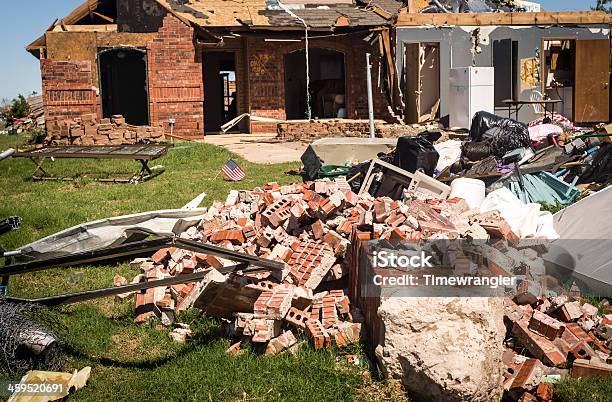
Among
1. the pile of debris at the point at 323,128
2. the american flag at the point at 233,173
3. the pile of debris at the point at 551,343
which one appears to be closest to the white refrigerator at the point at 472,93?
the pile of debris at the point at 323,128

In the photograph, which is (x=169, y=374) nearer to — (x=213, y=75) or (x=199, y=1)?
(x=199, y=1)

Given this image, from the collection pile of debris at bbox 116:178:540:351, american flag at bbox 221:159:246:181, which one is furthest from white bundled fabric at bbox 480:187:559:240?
american flag at bbox 221:159:246:181

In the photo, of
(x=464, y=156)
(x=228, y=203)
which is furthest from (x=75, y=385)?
(x=464, y=156)

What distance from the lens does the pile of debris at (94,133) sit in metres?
16.7

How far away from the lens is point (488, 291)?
448 centimetres

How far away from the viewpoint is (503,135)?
→ 10.4 meters

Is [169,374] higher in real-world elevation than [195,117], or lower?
lower

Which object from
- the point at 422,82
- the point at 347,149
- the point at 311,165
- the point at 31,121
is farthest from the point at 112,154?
the point at 31,121

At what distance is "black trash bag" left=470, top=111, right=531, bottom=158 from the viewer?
1028cm

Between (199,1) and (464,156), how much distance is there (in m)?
13.2

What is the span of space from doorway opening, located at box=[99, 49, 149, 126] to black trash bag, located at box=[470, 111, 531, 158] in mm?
13266

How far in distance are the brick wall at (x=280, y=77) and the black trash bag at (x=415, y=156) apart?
417 inches

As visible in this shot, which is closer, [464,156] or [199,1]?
[464,156]

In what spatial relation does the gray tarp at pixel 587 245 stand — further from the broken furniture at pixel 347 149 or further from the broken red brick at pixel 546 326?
the broken furniture at pixel 347 149
